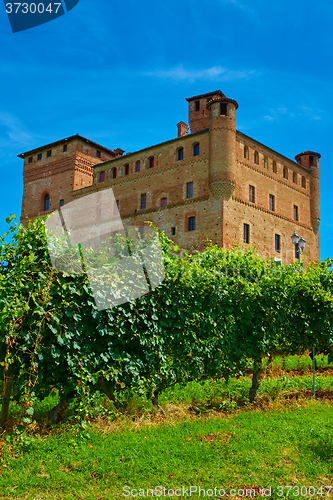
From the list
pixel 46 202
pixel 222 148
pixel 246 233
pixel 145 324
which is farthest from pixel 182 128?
pixel 145 324

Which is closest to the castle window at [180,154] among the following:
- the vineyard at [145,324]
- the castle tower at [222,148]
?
the castle tower at [222,148]

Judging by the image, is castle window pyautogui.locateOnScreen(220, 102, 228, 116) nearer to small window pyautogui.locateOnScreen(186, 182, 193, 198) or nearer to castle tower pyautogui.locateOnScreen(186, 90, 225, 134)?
small window pyautogui.locateOnScreen(186, 182, 193, 198)

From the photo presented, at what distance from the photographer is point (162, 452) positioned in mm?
A: 4828

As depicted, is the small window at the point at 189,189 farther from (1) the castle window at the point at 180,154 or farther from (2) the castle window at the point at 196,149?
(1) the castle window at the point at 180,154

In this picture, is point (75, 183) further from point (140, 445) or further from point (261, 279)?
point (140, 445)

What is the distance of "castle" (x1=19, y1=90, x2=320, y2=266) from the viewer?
28.8m

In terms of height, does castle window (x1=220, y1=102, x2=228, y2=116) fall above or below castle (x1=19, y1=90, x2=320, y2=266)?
above

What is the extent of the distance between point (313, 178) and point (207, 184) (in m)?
13.6

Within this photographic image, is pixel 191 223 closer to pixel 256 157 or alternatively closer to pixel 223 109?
pixel 256 157

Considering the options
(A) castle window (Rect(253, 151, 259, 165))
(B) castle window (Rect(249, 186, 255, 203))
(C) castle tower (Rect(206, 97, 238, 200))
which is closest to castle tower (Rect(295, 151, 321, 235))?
(A) castle window (Rect(253, 151, 259, 165))

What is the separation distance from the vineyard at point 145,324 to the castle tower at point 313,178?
29.7 meters

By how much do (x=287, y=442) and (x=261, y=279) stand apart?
3232 mm

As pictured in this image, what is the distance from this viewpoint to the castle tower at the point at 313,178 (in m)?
36.8

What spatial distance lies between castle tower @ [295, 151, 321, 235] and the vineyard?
2967cm
